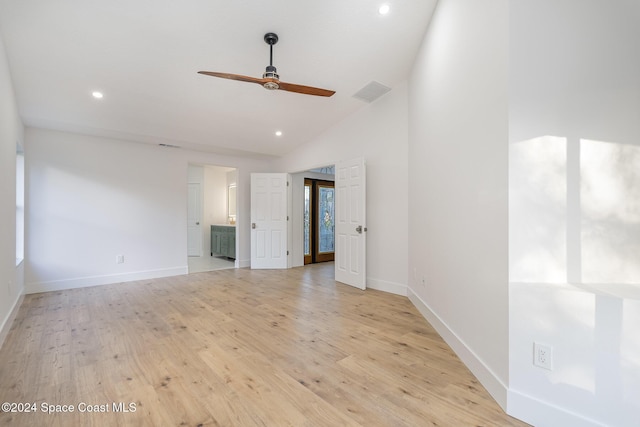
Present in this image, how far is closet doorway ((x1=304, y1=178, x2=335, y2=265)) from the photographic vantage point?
6.57 metres

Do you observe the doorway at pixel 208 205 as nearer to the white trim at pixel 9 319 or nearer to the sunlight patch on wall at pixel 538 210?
the white trim at pixel 9 319

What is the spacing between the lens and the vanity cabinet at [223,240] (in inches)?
277

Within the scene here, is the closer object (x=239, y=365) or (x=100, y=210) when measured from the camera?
(x=239, y=365)

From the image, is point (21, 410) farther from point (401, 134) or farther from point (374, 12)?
point (401, 134)

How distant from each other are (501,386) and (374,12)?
313 cm

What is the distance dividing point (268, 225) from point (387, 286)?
2.93m

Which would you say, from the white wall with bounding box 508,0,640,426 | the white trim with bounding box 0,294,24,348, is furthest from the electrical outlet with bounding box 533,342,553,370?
the white trim with bounding box 0,294,24,348

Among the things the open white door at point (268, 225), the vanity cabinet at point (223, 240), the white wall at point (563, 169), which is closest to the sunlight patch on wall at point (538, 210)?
the white wall at point (563, 169)

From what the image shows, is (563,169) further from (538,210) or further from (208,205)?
(208,205)

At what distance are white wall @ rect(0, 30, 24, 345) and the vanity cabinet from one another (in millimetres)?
4045

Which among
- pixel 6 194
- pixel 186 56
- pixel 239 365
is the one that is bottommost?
pixel 239 365

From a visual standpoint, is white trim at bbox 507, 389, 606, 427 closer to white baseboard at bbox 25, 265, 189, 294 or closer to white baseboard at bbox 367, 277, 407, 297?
white baseboard at bbox 367, 277, 407, 297

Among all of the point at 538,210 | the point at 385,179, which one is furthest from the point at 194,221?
the point at 538,210

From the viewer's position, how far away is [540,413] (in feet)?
4.91
